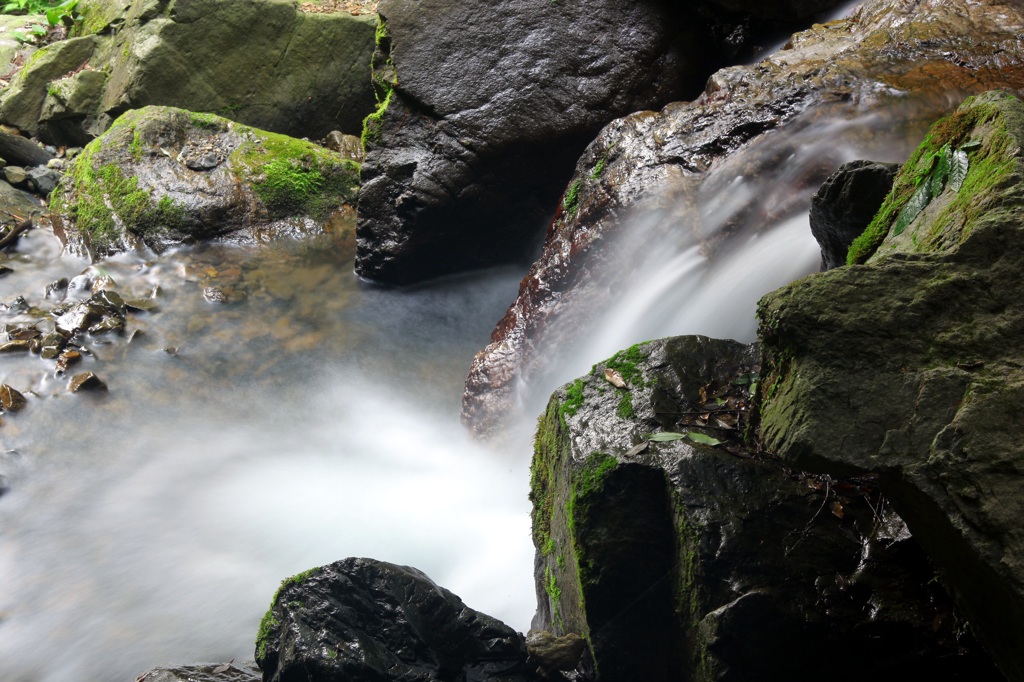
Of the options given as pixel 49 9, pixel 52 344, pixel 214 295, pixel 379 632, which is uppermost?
pixel 49 9

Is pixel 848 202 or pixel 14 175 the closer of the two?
pixel 848 202

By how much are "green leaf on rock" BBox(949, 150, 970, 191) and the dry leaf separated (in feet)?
4.65

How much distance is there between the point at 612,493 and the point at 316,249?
5609 mm

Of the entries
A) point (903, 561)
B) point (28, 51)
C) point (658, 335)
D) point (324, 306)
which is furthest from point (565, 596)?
point (28, 51)

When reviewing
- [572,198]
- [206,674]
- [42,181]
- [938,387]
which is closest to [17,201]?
[42,181]

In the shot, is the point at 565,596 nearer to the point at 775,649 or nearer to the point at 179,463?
the point at 775,649

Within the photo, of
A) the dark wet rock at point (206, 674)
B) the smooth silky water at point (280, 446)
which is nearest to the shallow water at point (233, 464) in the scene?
the smooth silky water at point (280, 446)

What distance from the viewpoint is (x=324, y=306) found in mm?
7086

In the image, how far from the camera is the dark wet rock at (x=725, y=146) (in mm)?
5125

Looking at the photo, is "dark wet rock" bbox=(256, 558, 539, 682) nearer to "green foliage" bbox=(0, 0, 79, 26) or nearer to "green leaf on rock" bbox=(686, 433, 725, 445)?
"green leaf on rock" bbox=(686, 433, 725, 445)

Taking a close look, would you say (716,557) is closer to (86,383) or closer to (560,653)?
(560,653)

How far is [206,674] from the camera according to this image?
3.39 meters

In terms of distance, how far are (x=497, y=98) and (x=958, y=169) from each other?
183 inches

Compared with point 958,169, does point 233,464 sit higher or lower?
higher
